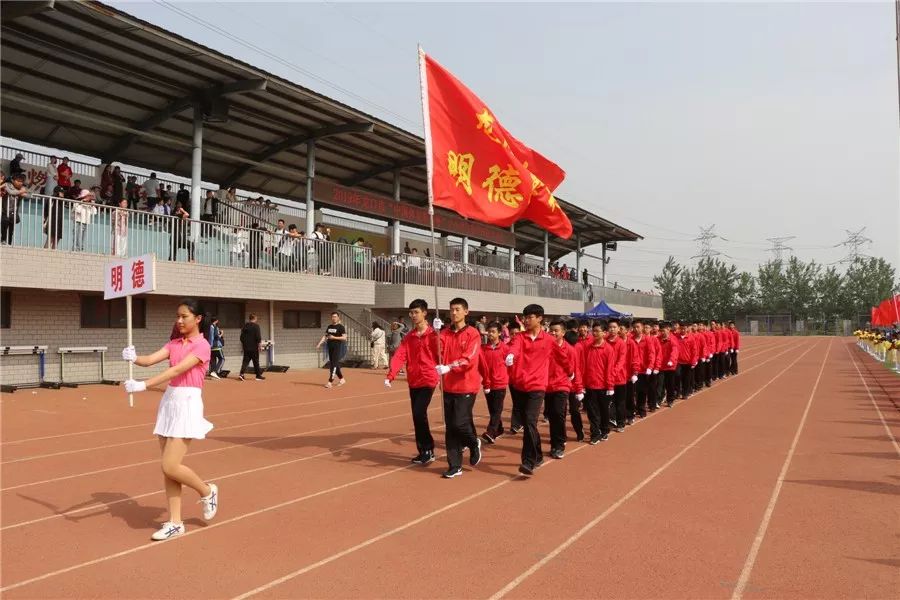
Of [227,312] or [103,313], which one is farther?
[227,312]

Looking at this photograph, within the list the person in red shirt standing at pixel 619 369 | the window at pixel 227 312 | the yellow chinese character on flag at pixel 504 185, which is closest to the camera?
the yellow chinese character on flag at pixel 504 185

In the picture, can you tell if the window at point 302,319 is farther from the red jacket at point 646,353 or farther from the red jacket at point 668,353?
the red jacket at point 646,353

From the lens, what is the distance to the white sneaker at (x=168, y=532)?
505 centimetres

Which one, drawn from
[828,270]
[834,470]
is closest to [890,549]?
[834,470]

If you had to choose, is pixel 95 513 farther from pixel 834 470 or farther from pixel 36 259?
pixel 36 259

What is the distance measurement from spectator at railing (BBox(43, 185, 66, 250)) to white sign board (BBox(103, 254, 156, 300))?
7782mm

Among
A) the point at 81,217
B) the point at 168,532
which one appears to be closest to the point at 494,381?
the point at 168,532

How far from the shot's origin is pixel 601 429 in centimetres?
994

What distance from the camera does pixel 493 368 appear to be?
970 cm

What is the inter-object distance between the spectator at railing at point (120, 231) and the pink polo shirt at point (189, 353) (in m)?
10.6

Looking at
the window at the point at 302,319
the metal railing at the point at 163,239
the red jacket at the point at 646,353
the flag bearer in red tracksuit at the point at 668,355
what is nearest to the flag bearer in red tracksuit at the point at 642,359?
the red jacket at the point at 646,353

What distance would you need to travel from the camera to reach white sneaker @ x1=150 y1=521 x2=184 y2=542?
505 cm

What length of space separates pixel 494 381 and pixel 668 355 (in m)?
5.37

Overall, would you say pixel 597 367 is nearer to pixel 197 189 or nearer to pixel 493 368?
pixel 493 368
